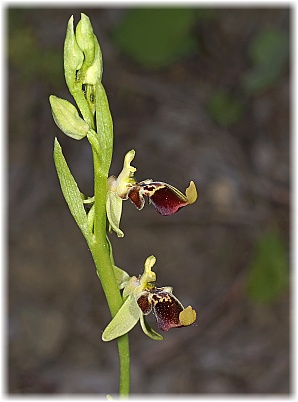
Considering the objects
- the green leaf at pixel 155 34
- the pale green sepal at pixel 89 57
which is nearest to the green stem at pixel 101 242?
the pale green sepal at pixel 89 57

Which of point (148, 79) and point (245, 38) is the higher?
point (245, 38)

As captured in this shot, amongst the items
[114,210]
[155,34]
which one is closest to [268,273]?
[155,34]

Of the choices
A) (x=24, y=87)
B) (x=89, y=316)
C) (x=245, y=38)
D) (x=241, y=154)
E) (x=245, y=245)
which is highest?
(x=245, y=38)

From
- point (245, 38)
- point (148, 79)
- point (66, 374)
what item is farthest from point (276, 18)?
point (66, 374)

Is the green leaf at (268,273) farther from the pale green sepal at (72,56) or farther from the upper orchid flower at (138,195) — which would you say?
the pale green sepal at (72,56)

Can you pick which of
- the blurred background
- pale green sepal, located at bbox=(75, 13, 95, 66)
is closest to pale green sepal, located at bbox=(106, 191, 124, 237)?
pale green sepal, located at bbox=(75, 13, 95, 66)

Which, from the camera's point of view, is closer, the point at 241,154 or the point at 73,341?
the point at 73,341

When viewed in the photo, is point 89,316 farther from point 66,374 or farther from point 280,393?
→ point 280,393

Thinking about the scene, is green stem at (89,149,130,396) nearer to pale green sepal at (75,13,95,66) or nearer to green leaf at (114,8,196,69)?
pale green sepal at (75,13,95,66)
